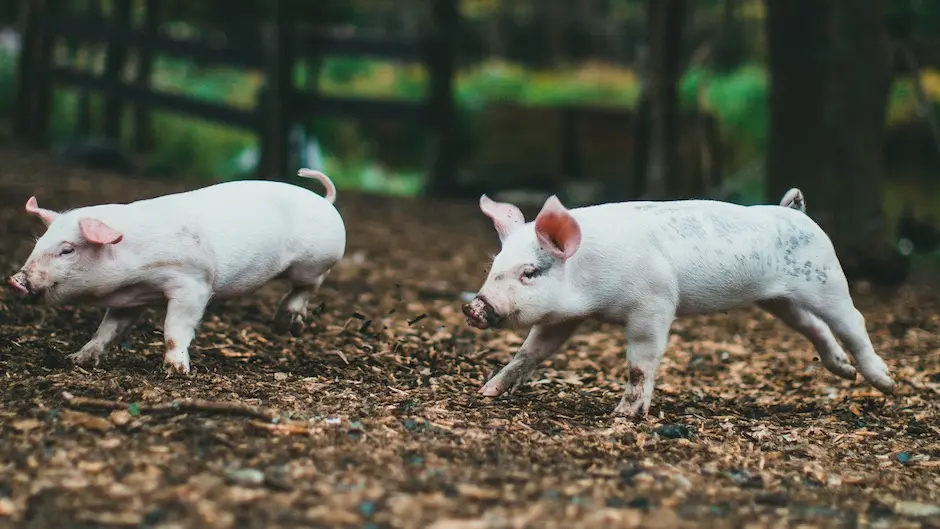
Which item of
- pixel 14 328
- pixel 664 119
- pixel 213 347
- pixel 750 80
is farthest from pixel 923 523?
pixel 750 80

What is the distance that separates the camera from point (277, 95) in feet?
34.9

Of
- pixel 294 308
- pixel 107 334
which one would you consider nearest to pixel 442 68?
pixel 294 308

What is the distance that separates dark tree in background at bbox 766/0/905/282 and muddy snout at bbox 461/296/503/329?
437 cm

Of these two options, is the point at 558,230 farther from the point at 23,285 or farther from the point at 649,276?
the point at 23,285

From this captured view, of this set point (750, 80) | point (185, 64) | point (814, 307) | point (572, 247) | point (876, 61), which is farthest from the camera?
point (185, 64)

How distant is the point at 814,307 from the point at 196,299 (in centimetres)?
239

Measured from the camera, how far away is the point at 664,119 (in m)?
9.05

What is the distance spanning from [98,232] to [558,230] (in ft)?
5.21

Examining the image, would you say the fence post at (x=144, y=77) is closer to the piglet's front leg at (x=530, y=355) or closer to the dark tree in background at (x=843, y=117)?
the dark tree in background at (x=843, y=117)

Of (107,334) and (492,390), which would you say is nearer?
(107,334)

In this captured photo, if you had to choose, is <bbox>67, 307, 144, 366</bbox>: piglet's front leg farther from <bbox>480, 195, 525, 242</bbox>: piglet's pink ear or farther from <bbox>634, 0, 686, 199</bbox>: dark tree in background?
<bbox>634, 0, 686, 199</bbox>: dark tree in background

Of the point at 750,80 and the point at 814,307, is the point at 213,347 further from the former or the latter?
the point at 750,80

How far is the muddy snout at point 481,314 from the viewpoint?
3941 mm

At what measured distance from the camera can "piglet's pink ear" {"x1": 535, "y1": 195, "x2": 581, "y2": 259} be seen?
157 inches
